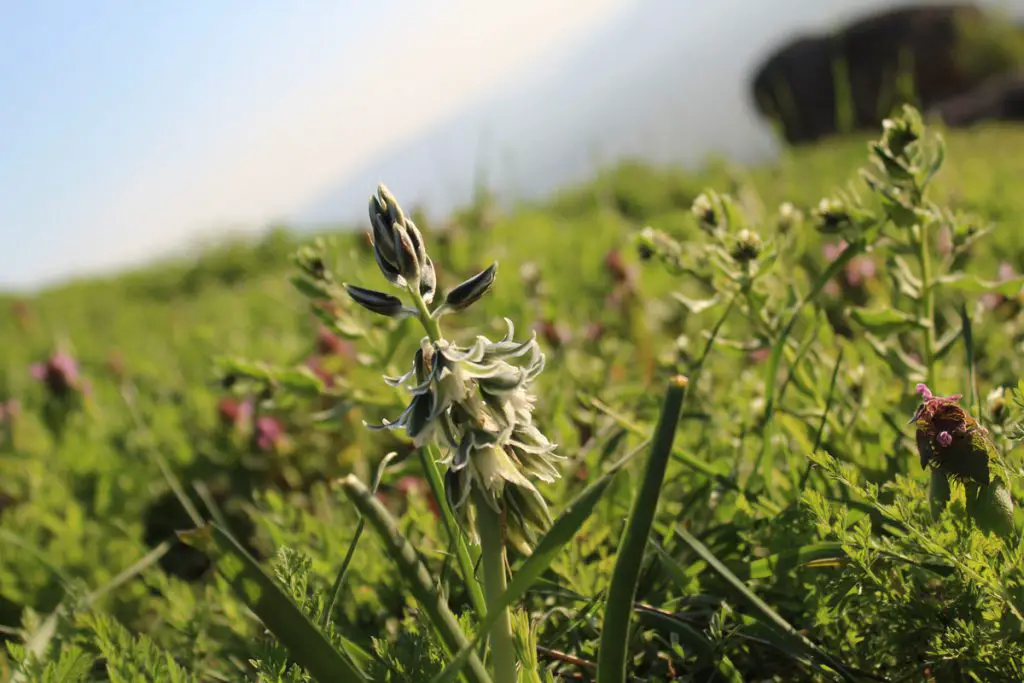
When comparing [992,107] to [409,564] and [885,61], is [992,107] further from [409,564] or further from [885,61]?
[409,564]

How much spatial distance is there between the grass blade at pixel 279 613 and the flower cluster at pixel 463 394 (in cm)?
20

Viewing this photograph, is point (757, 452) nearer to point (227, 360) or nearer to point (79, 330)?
point (227, 360)

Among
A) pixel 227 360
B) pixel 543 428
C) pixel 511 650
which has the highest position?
pixel 227 360

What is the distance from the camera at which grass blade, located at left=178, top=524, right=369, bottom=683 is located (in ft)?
2.93

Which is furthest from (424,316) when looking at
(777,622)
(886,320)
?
(886,320)

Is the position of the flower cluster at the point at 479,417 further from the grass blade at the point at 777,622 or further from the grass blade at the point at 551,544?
the grass blade at the point at 777,622

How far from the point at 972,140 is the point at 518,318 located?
6992mm

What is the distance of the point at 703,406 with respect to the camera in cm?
200

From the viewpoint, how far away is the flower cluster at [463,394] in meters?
0.93

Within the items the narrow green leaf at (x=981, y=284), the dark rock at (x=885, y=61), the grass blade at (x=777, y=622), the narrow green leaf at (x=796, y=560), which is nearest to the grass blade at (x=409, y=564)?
the grass blade at (x=777, y=622)

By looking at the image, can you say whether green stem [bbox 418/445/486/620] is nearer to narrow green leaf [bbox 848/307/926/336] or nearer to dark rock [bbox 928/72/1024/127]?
narrow green leaf [bbox 848/307/926/336]

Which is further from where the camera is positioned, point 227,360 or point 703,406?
point 703,406

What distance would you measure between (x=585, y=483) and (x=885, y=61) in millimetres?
19730

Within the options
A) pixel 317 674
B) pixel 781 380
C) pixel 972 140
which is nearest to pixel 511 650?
pixel 317 674
